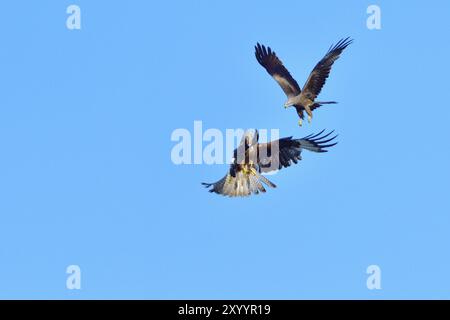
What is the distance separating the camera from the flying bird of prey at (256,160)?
2228 centimetres

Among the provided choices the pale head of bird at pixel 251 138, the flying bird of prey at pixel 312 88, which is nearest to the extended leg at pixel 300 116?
the flying bird of prey at pixel 312 88

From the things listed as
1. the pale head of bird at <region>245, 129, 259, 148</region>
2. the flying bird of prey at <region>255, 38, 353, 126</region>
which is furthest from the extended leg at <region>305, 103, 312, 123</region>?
the pale head of bird at <region>245, 129, 259, 148</region>

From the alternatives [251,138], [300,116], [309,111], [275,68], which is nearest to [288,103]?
[300,116]

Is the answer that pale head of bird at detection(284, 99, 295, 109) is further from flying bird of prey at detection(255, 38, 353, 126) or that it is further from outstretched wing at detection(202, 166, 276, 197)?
outstretched wing at detection(202, 166, 276, 197)

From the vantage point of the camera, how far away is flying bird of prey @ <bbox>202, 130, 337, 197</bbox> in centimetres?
2228

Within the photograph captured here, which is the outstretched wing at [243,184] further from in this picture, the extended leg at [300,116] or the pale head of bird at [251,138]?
the extended leg at [300,116]

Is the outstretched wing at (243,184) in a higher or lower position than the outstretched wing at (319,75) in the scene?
lower

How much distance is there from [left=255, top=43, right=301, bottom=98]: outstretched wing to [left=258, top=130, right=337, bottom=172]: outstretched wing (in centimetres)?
259

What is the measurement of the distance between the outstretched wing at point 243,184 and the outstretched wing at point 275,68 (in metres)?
2.61
